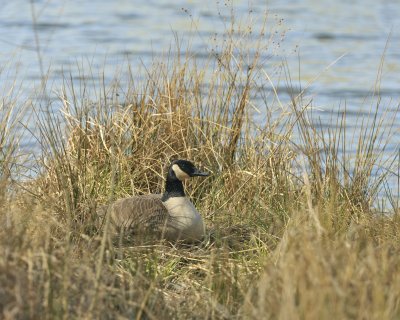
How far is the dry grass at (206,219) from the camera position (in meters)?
3.77

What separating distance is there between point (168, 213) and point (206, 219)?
22.6 inches

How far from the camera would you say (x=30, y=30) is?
1786cm

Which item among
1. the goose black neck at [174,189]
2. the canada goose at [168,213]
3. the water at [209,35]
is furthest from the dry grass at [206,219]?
the water at [209,35]

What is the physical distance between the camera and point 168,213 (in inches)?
244

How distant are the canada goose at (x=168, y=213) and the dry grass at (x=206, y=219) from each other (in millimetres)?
126

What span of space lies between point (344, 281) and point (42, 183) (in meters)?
3.27

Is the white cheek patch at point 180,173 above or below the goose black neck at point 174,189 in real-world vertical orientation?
above

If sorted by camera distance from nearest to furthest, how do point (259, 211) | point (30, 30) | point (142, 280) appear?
point (142, 280), point (259, 211), point (30, 30)

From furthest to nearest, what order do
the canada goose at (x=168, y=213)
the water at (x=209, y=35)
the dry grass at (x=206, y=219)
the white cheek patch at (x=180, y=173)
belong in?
the water at (x=209, y=35) → the white cheek patch at (x=180, y=173) → the canada goose at (x=168, y=213) → the dry grass at (x=206, y=219)

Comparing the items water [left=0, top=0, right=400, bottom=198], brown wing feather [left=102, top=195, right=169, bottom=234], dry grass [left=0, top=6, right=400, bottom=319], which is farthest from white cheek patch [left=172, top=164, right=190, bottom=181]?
water [left=0, top=0, right=400, bottom=198]

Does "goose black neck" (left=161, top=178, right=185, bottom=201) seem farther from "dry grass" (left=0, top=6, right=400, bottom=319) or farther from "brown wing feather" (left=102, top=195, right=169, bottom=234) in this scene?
"dry grass" (left=0, top=6, right=400, bottom=319)

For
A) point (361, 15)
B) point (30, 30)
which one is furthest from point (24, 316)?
point (361, 15)

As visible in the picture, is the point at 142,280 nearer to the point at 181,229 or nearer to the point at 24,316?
the point at 24,316

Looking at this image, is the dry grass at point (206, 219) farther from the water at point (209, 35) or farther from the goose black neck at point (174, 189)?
the water at point (209, 35)
